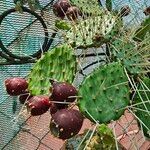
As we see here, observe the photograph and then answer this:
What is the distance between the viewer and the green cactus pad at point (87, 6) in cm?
151

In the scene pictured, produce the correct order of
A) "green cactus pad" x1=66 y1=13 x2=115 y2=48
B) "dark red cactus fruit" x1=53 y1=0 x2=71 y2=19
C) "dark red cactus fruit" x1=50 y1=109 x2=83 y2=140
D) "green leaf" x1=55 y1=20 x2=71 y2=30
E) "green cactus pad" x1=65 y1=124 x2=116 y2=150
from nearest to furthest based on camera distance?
1. "dark red cactus fruit" x1=50 y1=109 x2=83 y2=140
2. "green cactus pad" x1=65 y1=124 x2=116 y2=150
3. "green cactus pad" x1=66 y1=13 x2=115 y2=48
4. "green leaf" x1=55 y1=20 x2=71 y2=30
5. "dark red cactus fruit" x1=53 y1=0 x2=71 y2=19

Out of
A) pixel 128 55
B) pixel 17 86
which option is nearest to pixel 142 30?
pixel 128 55

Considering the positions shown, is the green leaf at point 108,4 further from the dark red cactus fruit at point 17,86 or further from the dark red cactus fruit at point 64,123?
the dark red cactus fruit at point 64,123

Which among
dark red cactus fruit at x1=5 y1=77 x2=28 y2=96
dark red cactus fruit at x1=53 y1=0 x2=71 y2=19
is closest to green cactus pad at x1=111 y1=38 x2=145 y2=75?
dark red cactus fruit at x1=5 y1=77 x2=28 y2=96

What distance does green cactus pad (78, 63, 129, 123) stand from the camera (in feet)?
3.69

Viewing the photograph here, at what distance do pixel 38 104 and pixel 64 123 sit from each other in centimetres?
8

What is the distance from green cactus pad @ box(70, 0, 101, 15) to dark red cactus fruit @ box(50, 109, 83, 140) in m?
0.46

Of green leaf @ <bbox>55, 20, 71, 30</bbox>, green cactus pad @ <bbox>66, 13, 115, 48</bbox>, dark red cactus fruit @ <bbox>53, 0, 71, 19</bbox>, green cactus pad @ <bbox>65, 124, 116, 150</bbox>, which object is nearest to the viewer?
green cactus pad @ <bbox>65, 124, 116, 150</bbox>

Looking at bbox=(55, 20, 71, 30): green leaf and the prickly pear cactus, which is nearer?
the prickly pear cactus

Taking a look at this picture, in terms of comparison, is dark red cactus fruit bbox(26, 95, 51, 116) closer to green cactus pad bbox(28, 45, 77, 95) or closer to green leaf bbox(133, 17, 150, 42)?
green cactus pad bbox(28, 45, 77, 95)

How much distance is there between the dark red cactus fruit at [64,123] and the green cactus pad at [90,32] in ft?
0.94

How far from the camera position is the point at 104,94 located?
1154mm

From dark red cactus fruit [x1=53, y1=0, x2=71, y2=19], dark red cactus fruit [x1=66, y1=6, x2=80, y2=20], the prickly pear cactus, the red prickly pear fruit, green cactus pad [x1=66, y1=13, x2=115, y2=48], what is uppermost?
green cactus pad [x1=66, y1=13, x2=115, y2=48]

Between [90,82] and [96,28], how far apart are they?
28cm
